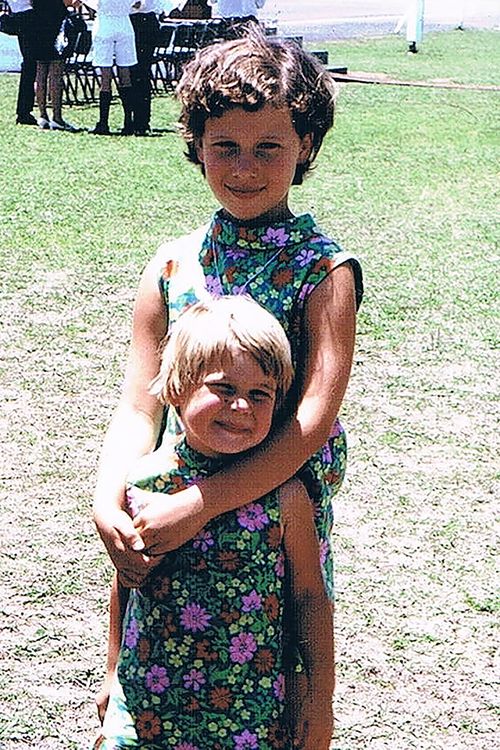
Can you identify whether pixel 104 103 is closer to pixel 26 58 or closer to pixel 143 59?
pixel 26 58

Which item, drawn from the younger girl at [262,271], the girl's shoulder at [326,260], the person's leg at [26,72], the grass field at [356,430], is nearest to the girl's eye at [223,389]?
the younger girl at [262,271]

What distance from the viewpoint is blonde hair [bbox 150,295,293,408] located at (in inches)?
89.6

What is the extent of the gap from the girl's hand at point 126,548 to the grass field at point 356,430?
1051 millimetres

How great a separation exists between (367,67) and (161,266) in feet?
64.6

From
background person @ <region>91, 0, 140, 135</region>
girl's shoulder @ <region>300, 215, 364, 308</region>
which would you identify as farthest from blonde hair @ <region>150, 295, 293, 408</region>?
background person @ <region>91, 0, 140, 135</region>

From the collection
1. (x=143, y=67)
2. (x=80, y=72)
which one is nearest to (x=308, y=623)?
(x=143, y=67)

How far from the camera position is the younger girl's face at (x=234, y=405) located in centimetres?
228

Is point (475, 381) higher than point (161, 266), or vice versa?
point (161, 266)

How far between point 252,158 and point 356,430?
3053 mm

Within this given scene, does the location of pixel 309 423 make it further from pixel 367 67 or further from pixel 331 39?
pixel 331 39

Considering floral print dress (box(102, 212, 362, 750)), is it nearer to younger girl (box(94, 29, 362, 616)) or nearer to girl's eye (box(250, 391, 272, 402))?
younger girl (box(94, 29, 362, 616))

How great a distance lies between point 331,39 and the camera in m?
26.7

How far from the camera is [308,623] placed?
2396mm

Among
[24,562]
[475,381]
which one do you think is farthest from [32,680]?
[475,381]
